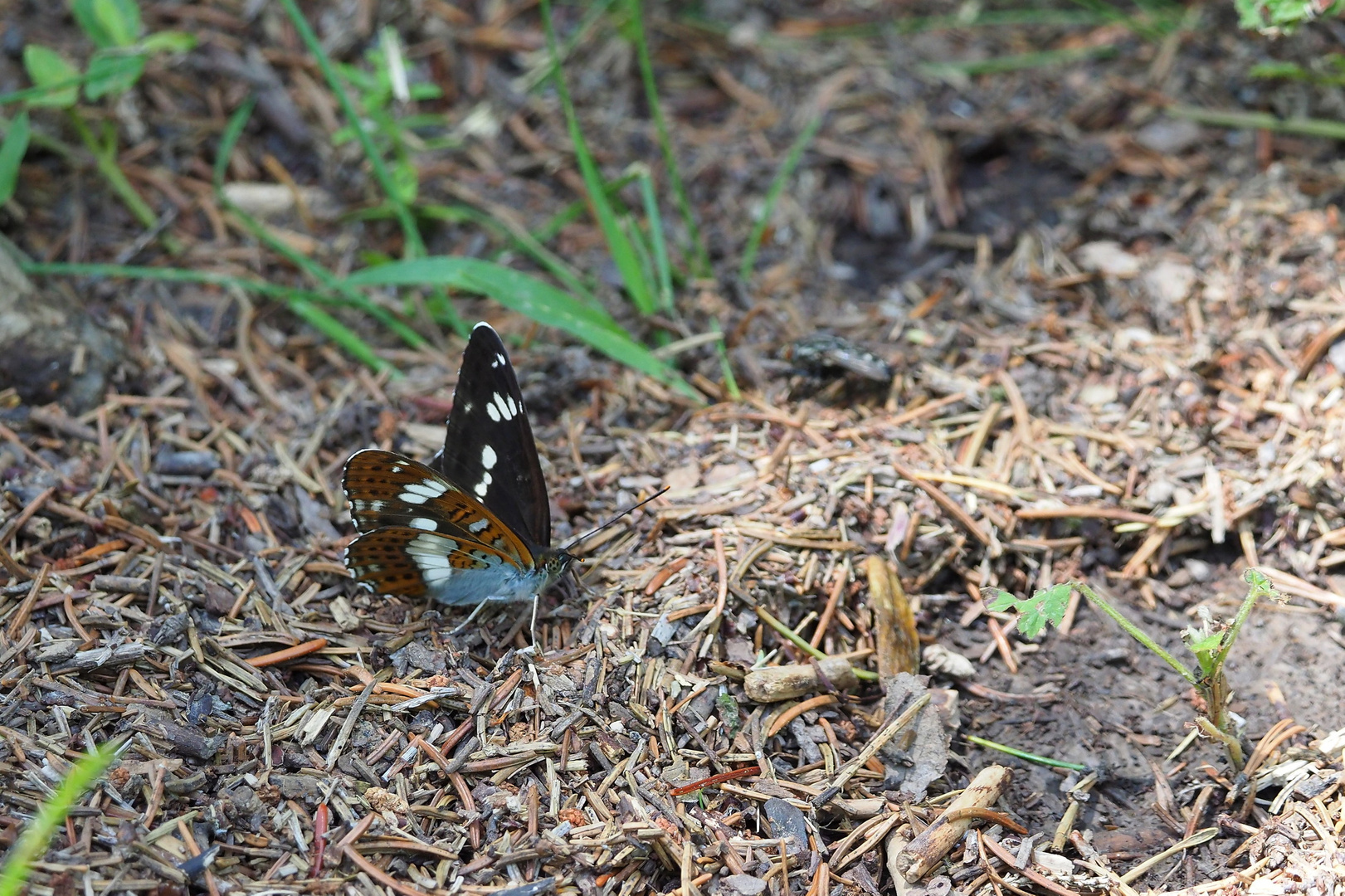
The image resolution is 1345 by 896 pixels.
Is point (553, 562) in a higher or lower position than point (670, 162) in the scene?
lower

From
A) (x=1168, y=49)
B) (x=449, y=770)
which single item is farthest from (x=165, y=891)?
(x=1168, y=49)

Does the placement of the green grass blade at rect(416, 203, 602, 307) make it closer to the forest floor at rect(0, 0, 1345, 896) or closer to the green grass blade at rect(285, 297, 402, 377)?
the forest floor at rect(0, 0, 1345, 896)

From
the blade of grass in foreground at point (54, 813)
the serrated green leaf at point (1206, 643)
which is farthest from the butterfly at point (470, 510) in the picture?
the serrated green leaf at point (1206, 643)

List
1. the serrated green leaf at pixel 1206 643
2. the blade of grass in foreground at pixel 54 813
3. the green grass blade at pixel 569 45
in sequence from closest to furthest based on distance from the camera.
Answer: the blade of grass in foreground at pixel 54 813 → the serrated green leaf at pixel 1206 643 → the green grass blade at pixel 569 45

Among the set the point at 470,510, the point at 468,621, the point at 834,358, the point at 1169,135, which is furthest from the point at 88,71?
the point at 1169,135

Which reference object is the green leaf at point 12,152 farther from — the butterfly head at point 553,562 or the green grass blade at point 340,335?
the butterfly head at point 553,562

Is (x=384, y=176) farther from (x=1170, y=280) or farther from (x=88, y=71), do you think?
(x=1170, y=280)

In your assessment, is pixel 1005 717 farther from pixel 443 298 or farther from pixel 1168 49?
pixel 1168 49
